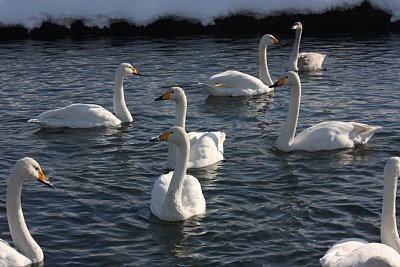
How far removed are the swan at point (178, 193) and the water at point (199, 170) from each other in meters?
0.14

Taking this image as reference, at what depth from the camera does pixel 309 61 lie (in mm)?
18484

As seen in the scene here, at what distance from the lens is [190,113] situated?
15195 mm

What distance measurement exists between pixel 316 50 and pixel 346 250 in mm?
13707

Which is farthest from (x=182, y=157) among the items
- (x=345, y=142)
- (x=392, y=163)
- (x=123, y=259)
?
(x=345, y=142)

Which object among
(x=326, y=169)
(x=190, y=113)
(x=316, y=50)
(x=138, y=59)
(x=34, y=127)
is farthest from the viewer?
(x=316, y=50)

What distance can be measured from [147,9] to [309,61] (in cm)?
657

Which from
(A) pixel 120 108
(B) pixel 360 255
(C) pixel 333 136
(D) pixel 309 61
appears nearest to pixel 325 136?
(C) pixel 333 136

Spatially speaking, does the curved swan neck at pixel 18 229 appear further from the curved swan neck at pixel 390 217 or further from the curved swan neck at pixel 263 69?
the curved swan neck at pixel 263 69

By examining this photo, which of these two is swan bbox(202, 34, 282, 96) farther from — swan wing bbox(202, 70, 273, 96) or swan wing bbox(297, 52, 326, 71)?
swan wing bbox(297, 52, 326, 71)

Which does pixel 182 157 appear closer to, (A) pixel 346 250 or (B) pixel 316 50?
(A) pixel 346 250

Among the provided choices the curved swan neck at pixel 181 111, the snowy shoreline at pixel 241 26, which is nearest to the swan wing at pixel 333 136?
the curved swan neck at pixel 181 111

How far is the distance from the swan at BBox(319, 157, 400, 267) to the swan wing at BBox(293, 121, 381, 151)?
3.98m

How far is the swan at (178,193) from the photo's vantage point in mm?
9609

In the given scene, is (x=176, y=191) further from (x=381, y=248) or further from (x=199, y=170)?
(x=381, y=248)
